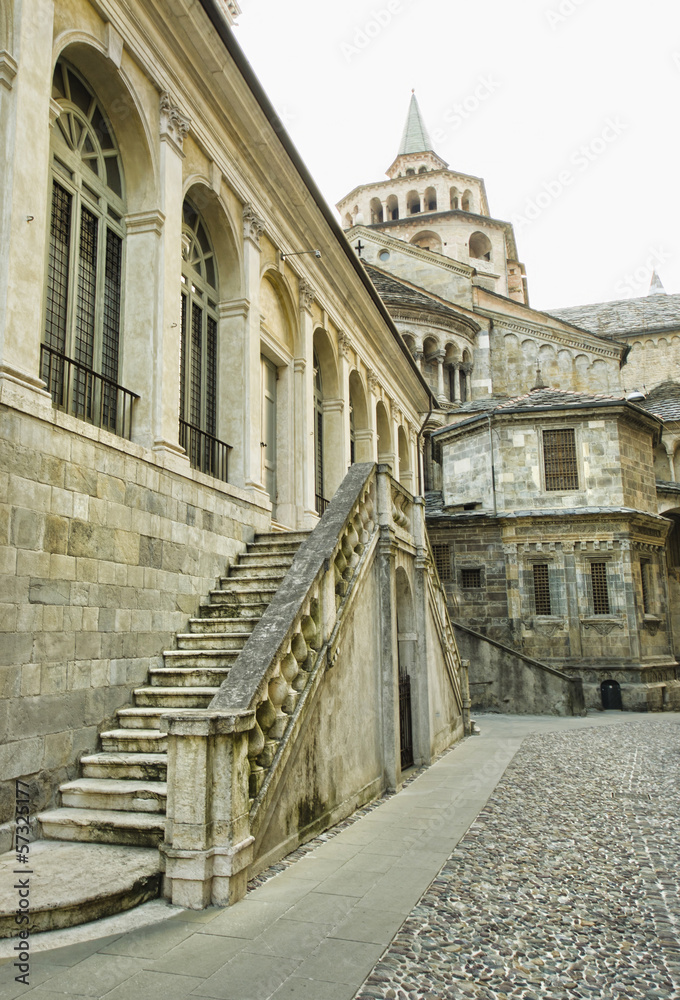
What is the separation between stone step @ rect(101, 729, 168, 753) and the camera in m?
6.44

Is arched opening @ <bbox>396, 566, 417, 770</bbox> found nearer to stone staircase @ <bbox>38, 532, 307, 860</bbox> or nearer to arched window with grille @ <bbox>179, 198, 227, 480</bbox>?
stone staircase @ <bbox>38, 532, 307, 860</bbox>

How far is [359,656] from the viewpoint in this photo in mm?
7875

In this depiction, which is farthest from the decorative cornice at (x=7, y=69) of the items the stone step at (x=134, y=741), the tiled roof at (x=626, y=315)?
the tiled roof at (x=626, y=315)

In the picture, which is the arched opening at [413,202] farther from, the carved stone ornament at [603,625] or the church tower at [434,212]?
the carved stone ornament at [603,625]

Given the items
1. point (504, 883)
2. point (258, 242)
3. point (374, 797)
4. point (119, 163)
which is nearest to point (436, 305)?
point (258, 242)

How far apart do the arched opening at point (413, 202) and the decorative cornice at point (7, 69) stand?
52.5 m

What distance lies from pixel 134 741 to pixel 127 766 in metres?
0.41

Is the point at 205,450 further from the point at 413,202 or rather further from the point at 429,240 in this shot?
the point at 413,202

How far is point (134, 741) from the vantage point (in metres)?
6.52

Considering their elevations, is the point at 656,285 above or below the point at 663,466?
above

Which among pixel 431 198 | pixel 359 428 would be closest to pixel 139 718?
pixel 359 428

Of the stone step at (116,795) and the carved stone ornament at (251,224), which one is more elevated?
the carved stone ornament at (251,224)

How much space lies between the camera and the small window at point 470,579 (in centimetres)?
2225

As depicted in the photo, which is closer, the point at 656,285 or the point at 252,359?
the point at 252,359
